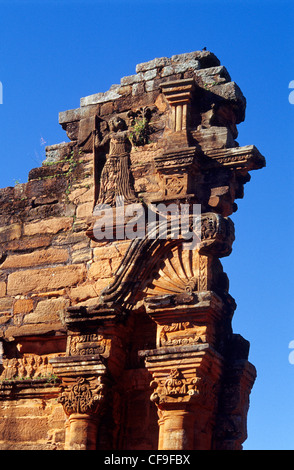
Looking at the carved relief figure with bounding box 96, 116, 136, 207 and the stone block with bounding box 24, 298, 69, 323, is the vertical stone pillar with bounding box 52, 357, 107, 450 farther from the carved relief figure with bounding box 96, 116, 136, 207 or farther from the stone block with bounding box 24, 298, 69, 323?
the carved relief figure with bounding box 96, 116, 136, 207

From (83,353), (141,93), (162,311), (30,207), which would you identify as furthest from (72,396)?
(141,93)

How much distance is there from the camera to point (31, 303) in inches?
494

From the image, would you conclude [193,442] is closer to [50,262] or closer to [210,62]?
[50,262]

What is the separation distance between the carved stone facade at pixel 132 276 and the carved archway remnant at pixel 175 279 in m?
0.02

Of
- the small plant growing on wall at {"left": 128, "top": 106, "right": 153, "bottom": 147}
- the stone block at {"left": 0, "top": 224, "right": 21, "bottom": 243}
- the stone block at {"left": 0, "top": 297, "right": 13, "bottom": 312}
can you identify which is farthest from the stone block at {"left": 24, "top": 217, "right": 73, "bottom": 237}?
the small plant growing on wall at {"left": 128, "top": 106, "right": 153, "bottom": 147}

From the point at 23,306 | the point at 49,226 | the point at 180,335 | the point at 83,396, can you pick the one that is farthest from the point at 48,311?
the point at 180,335

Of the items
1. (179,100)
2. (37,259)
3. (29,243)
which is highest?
(179,100)

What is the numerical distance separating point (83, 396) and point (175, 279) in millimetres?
1623

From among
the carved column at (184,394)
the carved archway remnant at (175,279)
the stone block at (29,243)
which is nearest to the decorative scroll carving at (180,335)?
the carved archway remnant at (175,279)

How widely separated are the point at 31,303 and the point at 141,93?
2.93m

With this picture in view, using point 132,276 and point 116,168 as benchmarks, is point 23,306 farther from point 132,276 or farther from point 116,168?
point 116,168

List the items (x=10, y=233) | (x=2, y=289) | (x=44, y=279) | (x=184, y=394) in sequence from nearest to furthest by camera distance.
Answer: (x=184, y=394) < (x=44, y=279) < (x=2, y=289) < (x=10, y=233)

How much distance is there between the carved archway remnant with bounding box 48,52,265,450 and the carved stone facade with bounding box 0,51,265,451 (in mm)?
15

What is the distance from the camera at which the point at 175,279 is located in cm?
1133
